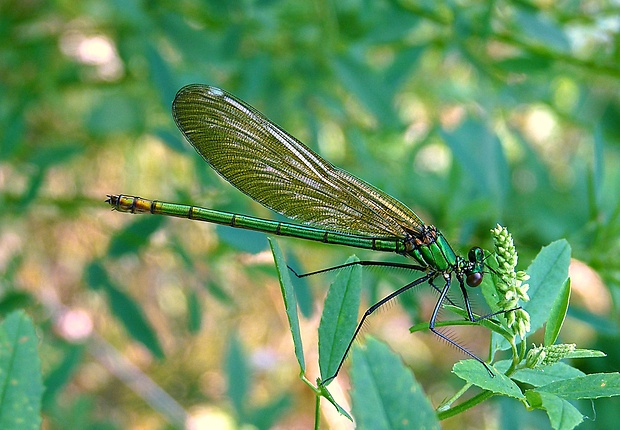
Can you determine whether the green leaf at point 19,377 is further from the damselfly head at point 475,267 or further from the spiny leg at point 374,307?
the damselfly head at point 475,267

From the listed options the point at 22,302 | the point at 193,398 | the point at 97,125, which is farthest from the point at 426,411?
the point at 193,398

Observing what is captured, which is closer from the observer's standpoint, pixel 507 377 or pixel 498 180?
pixel 507 377

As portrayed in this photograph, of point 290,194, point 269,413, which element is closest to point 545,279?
point 290,194

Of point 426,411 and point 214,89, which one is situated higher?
point 214,89

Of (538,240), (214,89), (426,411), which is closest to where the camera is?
(426,411)

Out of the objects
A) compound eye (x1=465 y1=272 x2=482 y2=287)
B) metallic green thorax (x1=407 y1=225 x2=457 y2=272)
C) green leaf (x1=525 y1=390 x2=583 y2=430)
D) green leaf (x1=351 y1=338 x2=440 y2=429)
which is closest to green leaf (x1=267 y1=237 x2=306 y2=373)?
green leaf (x1=351 y1=338 x2=440 y2=429)

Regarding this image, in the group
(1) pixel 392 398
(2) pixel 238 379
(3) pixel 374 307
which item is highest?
(2) pixel 238 379

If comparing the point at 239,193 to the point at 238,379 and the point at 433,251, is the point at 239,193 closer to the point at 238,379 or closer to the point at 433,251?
the point at 238,379

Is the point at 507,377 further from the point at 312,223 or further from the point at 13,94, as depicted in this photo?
the point at 13,94
